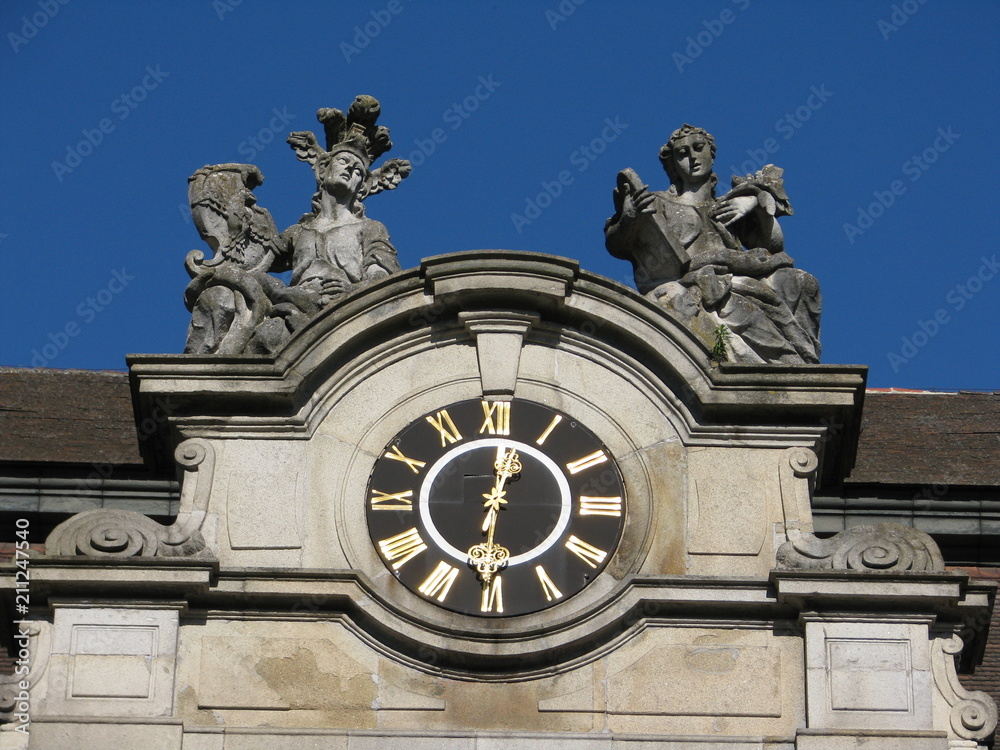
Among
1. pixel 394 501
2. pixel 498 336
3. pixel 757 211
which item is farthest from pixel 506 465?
pixel 757 211

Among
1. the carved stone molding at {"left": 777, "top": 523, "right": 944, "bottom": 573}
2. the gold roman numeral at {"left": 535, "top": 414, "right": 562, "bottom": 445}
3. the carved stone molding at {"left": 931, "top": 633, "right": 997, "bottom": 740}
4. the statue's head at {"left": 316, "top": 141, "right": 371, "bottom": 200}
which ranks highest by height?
the statue's head at {"left": 316, "top": 141, "right": 371, "bottom": 200}

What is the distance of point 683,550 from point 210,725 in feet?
10.7

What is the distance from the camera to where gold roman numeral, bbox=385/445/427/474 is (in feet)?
69.4

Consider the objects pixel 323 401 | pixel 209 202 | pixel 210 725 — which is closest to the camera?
pixel 210 725

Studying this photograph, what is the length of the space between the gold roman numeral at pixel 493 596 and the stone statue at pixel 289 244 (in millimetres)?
2234

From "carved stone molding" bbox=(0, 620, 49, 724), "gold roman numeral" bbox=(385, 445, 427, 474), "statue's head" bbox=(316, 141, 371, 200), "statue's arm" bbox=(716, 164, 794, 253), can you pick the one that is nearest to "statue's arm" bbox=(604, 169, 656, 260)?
"statue's arm" bbox=(716, 164, 794, 253)

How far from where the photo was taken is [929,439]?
26375 mm

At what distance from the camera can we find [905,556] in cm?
2045

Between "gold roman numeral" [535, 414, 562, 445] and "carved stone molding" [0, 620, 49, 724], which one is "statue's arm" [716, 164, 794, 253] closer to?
"gold roman numeral" [535, 414, 562, 445]

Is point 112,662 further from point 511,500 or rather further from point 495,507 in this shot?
point 511,500

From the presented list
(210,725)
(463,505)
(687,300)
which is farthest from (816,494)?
(210,725)

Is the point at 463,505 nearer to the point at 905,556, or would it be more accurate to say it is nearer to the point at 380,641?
the point at 380,641

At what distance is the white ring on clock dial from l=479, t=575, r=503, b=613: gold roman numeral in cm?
17

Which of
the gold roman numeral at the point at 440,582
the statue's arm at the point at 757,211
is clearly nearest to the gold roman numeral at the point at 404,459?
the gold roman numeral at the point at 440,582
